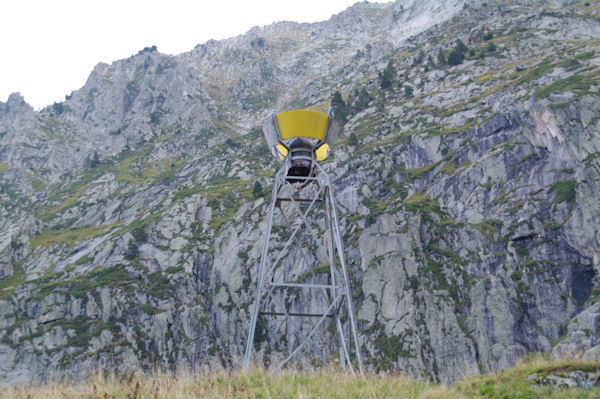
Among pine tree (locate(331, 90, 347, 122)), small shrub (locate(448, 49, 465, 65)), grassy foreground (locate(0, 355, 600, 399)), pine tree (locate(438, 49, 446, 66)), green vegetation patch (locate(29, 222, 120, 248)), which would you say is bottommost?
grassy foreground (locate(0, 355, 600, 399))

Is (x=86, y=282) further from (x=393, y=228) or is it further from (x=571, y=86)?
(x=571, y=86)

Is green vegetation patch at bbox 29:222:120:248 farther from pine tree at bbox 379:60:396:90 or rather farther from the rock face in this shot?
pine tree at bbox 379:60:396:90

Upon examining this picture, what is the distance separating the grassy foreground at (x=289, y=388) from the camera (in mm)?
7562

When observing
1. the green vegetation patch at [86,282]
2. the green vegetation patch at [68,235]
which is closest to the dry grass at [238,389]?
the green vegetation patch at [86,282]

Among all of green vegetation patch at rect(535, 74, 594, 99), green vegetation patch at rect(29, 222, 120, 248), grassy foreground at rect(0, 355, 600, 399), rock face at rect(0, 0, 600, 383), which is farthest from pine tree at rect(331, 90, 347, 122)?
grassy foreground at rect(0, 355, 600, 399)

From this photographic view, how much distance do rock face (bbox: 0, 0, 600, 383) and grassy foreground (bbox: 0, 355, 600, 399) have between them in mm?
4041

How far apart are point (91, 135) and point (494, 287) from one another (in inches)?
5516

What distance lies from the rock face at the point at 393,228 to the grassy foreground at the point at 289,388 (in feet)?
13.3

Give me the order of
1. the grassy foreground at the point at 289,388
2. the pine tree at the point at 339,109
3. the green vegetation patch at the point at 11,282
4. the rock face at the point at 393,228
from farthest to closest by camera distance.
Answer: the pine tree at the point at 339,109, the green vegetation patch at the point at 11,282, the rock face at the point at 393,228, the grassy foreground at the point at 289,388

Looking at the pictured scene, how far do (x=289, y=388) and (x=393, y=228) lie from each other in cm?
4412

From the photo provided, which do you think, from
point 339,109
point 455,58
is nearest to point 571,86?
point 455,58

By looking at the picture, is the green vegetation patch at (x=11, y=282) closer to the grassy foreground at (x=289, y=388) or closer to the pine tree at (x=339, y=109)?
the grassy foreground at (x=289, y=388)

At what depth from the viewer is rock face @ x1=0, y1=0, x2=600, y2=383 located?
1578 inches

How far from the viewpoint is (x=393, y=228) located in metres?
50.7
